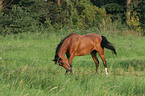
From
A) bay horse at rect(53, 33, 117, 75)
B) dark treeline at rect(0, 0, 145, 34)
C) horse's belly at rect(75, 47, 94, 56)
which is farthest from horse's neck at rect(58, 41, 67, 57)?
dark treeline at rect(0, 0, 145, 34)

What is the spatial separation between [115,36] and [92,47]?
11.7m

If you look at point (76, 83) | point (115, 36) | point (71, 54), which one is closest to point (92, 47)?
point (71, 54)

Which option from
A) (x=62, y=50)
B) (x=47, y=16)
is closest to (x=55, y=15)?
(x=47, y=16)

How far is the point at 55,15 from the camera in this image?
27.1 metres

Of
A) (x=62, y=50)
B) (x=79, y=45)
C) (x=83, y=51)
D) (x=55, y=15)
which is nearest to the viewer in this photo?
(x=62, y=50)

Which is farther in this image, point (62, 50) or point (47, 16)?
point (47, 16)

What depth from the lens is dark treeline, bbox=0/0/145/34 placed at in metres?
24.8

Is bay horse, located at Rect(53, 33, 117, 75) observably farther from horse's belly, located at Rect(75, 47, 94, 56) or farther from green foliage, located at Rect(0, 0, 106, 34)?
green foliage, located at Rect(0, 0, 106, 34)

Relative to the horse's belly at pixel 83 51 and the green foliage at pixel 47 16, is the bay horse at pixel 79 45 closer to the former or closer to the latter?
the horse's belly at pixel 83 51

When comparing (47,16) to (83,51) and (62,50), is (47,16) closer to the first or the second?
(83,51)

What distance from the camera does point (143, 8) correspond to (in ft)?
92.0

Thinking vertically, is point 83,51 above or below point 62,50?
below

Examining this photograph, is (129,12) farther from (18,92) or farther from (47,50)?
(18,92)

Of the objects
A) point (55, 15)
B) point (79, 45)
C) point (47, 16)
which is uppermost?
point (79, 45)
